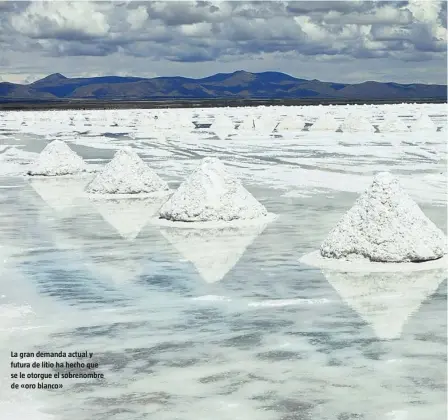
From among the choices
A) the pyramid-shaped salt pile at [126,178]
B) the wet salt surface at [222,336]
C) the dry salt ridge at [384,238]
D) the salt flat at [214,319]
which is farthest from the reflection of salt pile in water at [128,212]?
the dry salt ridge at [384,238]

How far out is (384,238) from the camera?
11188 millimetres

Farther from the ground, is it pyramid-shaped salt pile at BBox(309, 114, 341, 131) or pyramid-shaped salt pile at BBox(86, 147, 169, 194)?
pyramid-shaped salt pile at BBox(86, 147, 169, 194)

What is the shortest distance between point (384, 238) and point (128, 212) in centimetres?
707

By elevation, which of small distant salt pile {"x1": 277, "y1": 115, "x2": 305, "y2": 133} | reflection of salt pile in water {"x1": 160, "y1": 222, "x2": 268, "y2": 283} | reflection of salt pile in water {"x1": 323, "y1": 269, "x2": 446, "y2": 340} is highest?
reflection of salt pile in water {"x1": 323, "y1": 269, "x2": 446, "y2": 340}

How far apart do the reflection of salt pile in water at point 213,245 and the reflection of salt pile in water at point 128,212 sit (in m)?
0.65

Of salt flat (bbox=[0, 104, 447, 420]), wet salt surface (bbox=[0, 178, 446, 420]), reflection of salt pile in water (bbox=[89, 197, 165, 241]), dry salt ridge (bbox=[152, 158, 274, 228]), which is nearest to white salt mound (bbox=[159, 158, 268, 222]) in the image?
dry salt ridge (bbox=[152, 158, 274, 228])

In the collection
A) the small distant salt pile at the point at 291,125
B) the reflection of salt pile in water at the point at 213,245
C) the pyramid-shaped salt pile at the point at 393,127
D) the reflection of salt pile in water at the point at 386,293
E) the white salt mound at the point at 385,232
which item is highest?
the white salt mound at the point at 385,232

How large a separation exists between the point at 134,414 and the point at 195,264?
5486 mm

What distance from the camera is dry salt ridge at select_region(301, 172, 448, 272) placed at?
36.6ft

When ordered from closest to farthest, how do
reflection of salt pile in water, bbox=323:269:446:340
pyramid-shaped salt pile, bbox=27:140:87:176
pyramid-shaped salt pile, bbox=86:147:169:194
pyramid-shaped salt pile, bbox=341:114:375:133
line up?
reflection of salt pile in water, bbox=323:269:446:340 < pyramid-shaped salt pile, bbox=86:147:169:194 < pyramid-shaped salt pile, bbox=27:140:87:176 < pyramid-shaped salt pile, bbox=341:114:375:133

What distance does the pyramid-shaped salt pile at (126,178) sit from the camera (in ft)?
64.6

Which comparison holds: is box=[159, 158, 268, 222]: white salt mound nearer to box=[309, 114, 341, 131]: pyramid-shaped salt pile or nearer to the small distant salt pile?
box=[309, 114, 341, 131]: pyramid-shaped salt pile

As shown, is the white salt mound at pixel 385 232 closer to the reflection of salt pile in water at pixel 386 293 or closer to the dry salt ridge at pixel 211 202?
the reflection of salt pile in water at pixel 386 293

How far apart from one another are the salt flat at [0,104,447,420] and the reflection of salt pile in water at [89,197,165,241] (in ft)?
0.23
